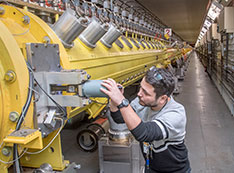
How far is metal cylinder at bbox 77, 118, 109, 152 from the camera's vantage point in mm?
3119

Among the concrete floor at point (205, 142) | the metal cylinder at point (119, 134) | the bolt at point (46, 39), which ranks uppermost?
the bolt at point (46, 39)

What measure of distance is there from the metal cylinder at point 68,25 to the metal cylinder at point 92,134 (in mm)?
1637

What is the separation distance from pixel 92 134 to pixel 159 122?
1.98 m

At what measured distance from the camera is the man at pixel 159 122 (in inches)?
45.3

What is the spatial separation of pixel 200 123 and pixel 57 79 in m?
3.84

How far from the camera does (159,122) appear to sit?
1.27 metres

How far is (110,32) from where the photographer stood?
2.65 metres

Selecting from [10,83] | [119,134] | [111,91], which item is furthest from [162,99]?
[119,134]

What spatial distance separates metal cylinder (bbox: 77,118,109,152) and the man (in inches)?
62.9

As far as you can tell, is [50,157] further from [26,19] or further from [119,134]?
[119,134]

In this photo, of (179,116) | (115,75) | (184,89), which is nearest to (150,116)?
(179,116)

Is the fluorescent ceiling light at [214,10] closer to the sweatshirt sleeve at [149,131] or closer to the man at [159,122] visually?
the man at [159,122]

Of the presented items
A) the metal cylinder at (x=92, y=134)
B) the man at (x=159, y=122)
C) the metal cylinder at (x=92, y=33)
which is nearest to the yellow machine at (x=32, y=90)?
the man at (x=159, y=122)

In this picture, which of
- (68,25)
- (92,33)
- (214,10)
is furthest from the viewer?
(214,10)
